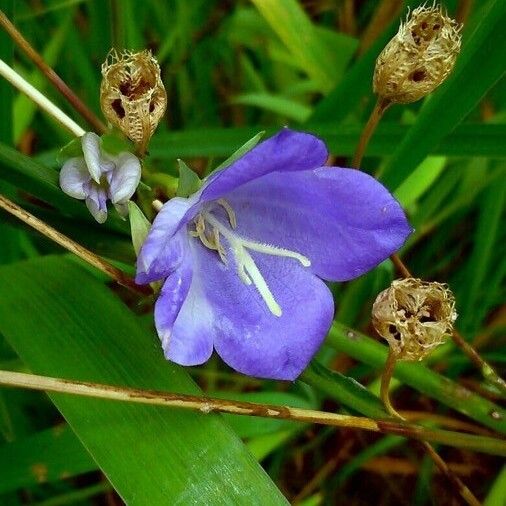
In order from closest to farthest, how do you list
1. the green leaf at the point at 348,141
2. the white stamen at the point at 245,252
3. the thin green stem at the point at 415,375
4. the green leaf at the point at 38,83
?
the white stamen at the point at 245,252 < the thin green stem at the point at 415,375 < the green leaf at the point at 348,141 < the green leaf at the point at 38,83

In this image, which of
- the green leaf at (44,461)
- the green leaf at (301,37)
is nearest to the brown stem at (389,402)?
the green leaf at (44,461)

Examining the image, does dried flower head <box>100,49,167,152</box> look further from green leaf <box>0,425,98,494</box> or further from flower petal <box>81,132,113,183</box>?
green leaf <box>0,425,98,494</box>

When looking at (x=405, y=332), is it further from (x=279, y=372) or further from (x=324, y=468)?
(x=324, y=468)

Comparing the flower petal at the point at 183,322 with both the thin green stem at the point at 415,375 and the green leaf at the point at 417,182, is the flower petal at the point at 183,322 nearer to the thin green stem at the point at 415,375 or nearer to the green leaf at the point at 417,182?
the thin green stem at the point at 415,375

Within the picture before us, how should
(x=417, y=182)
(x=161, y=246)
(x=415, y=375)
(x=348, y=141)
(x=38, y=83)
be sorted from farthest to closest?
(x=38, y=83) → (x=417, y=182) → (x=348, y=141) → (x=415, y=375) → (x=161, y=246)

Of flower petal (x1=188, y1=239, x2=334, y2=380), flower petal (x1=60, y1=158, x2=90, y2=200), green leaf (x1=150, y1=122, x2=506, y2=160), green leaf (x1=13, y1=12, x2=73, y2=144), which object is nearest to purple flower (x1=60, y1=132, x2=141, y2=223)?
flower petal (x1=60, y1=158, x2=90, y2=200)

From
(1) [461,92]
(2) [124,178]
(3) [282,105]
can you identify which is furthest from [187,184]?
(3) [282,105]

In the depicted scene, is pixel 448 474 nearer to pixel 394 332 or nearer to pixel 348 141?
pixel 394 332

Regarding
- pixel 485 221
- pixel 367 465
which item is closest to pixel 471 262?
pixel 485 221
